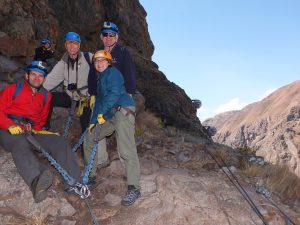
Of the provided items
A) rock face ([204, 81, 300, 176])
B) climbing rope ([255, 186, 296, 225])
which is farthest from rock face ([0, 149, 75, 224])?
rock face ([204, 81, 300, 176])

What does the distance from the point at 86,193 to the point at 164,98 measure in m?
11.2

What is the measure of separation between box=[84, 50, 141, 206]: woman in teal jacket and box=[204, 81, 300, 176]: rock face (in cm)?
6793

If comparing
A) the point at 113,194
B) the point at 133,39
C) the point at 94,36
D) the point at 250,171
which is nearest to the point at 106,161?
the point at 113,194

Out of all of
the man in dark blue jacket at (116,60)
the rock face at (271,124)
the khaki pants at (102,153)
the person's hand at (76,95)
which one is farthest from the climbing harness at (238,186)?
the rock face at (271,124)

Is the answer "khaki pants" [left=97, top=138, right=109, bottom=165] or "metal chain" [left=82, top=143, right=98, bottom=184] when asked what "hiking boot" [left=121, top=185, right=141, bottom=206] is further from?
"khaki pants" [left=97, top=138, right=109, bottom=165]

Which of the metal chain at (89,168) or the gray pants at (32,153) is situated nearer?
the gray pants at (32,153)

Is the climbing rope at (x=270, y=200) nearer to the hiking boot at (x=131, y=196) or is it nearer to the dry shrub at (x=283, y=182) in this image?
the dry shrub at (x=283, y=182)

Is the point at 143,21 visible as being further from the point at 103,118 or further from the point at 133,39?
the point at 103,118

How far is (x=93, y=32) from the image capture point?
19.1 metres

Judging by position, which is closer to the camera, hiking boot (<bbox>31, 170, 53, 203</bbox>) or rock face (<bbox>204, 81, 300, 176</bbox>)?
hiking boot (<bbox>31, 170, 53, 203</bbox>)

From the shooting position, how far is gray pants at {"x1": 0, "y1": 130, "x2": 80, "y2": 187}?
6.56 meters

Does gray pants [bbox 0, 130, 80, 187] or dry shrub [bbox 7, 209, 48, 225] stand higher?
gray pants [bbox 0, 130, 80, 187]

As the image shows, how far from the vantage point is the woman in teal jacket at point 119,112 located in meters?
6.87

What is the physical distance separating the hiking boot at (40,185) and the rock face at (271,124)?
6904cm
